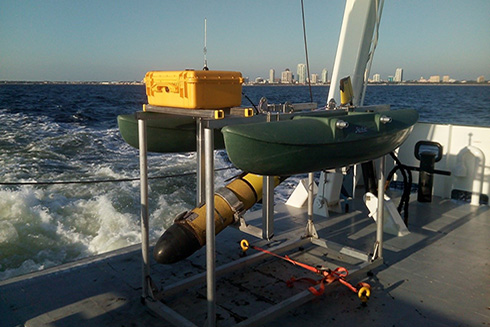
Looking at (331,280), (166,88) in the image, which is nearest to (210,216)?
(166,88)

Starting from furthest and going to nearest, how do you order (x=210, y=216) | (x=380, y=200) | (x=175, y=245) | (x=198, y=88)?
(x=380, y=200)
(x=175, y=245)
(x=198, y=88)
(x=210, y=216)

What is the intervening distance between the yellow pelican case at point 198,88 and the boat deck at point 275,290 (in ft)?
4.72

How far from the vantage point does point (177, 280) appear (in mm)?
3594

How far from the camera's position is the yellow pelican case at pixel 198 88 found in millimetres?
2738

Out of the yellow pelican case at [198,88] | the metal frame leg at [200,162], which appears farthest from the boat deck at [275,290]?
the yellow pelican case at [198,88]

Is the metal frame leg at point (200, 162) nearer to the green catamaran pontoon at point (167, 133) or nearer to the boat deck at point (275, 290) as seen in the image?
the green catamaran pontoon at point (167, 133)

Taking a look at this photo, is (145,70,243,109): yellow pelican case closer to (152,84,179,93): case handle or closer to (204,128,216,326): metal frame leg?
(152,84,179,93): case handle

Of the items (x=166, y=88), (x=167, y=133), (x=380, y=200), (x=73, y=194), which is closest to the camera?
(x=166, y=88)

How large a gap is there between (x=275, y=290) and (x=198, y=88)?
5.58ft

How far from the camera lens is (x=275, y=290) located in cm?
344

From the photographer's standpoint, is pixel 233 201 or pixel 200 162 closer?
pixel 200 162

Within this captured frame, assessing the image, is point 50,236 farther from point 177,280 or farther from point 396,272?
point 396,272

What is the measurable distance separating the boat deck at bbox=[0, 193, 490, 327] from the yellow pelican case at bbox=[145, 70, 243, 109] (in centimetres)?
144

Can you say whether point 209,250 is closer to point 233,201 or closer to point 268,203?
point 233,201
